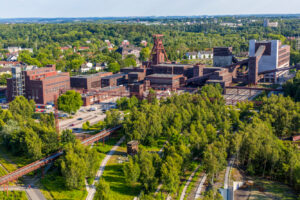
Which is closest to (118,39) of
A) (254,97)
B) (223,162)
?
(254,97)

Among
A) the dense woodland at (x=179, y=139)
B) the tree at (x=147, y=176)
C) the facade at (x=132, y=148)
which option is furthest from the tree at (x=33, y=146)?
the tree at (x=147, y=176)

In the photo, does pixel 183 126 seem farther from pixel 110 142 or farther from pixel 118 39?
pixel 118 39

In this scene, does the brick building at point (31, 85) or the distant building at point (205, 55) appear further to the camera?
the distant building at point (205, 55)

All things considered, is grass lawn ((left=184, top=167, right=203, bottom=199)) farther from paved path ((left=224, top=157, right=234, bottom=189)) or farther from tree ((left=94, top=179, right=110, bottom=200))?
tree ((left=94, top=179, right=110, bottom=200))

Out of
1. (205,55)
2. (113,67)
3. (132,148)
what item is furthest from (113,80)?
(205,55)

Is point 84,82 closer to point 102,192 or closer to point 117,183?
point 117,183

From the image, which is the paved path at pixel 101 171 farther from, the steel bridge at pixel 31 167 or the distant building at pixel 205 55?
the distant building at pixel 205 55

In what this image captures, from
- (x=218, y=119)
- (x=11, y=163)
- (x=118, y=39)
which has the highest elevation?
(x=118, y=39)
